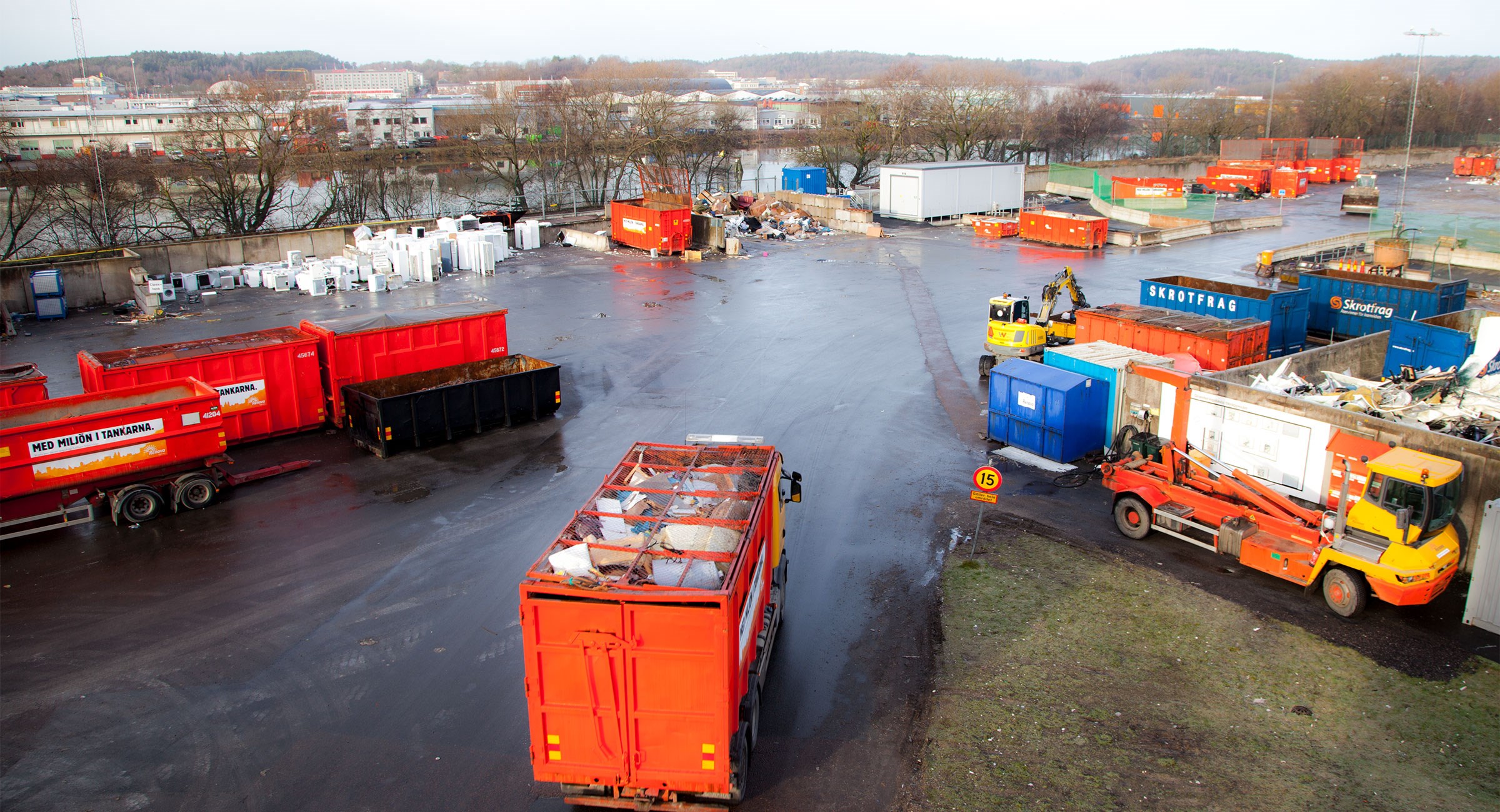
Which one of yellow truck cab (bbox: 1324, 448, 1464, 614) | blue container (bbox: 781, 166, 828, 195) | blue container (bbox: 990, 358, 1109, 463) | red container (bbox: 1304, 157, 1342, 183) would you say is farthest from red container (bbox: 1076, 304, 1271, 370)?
red container (bbox: 1304, 157, 1342, 183)

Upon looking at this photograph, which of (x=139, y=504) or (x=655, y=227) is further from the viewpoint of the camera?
(x=655, y=227)

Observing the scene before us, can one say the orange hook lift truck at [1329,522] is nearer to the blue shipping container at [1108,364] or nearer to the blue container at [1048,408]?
the blue container at [1048,408]

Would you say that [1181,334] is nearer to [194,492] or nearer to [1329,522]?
[1329,522]

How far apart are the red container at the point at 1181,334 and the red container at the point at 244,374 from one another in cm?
1736

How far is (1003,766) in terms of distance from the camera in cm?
883

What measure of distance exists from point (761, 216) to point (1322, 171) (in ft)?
158

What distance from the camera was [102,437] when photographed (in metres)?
14.9

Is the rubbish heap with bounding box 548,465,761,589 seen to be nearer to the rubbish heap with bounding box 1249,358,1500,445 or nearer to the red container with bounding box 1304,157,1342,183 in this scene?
the rubbish heap with bounding box 1249,358,1500,445

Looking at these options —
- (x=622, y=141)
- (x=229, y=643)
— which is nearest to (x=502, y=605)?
(x=229, y=643)

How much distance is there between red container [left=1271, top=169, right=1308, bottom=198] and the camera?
6266 centimetres

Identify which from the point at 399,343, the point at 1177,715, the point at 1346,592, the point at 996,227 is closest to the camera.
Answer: the point at 1177,715

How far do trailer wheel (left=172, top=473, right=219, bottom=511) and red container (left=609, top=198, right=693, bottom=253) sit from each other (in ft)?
91.4

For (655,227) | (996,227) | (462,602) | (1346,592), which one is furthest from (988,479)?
(996,227)

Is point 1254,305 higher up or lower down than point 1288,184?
lower down
